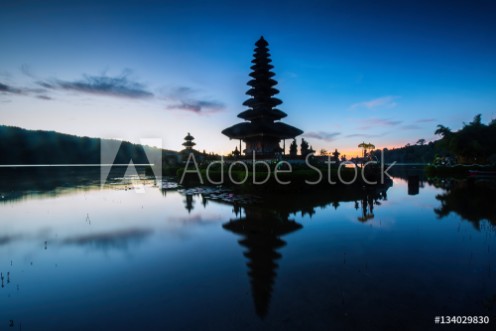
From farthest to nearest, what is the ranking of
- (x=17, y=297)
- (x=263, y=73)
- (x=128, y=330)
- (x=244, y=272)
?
1. (x=263, y=73)
2. (x=244, y=272)
3. (x=17, y=297)
4. (x=128, y=330)

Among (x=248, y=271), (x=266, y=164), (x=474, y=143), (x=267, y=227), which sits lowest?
(x=248, y=271)

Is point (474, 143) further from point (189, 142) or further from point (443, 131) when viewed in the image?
point (189, 142)

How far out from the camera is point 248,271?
19.6 feet

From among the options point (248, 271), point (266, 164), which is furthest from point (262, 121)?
point (248, 271)

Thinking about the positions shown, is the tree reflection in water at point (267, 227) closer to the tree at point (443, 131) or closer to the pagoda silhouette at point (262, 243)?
the pagoda silhouette at point (262, 243)

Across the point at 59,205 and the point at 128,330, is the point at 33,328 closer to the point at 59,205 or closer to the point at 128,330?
the point at 128,330

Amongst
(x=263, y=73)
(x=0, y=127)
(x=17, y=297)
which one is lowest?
(x=17, y=297)

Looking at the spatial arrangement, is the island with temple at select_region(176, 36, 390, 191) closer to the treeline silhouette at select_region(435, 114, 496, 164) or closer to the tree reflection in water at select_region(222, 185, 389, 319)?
the tree reflection in water at select_region(222, 185, 389, 319)

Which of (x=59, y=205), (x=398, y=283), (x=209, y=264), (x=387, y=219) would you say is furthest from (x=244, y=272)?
(x=59, y=205)

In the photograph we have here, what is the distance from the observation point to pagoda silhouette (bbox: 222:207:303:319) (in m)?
4.98

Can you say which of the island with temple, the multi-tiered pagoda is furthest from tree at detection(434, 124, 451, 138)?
the multi-tiered pagoda

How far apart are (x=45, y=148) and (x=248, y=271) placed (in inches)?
6264

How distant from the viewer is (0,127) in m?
112

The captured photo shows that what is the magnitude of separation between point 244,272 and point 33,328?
13.5ft
